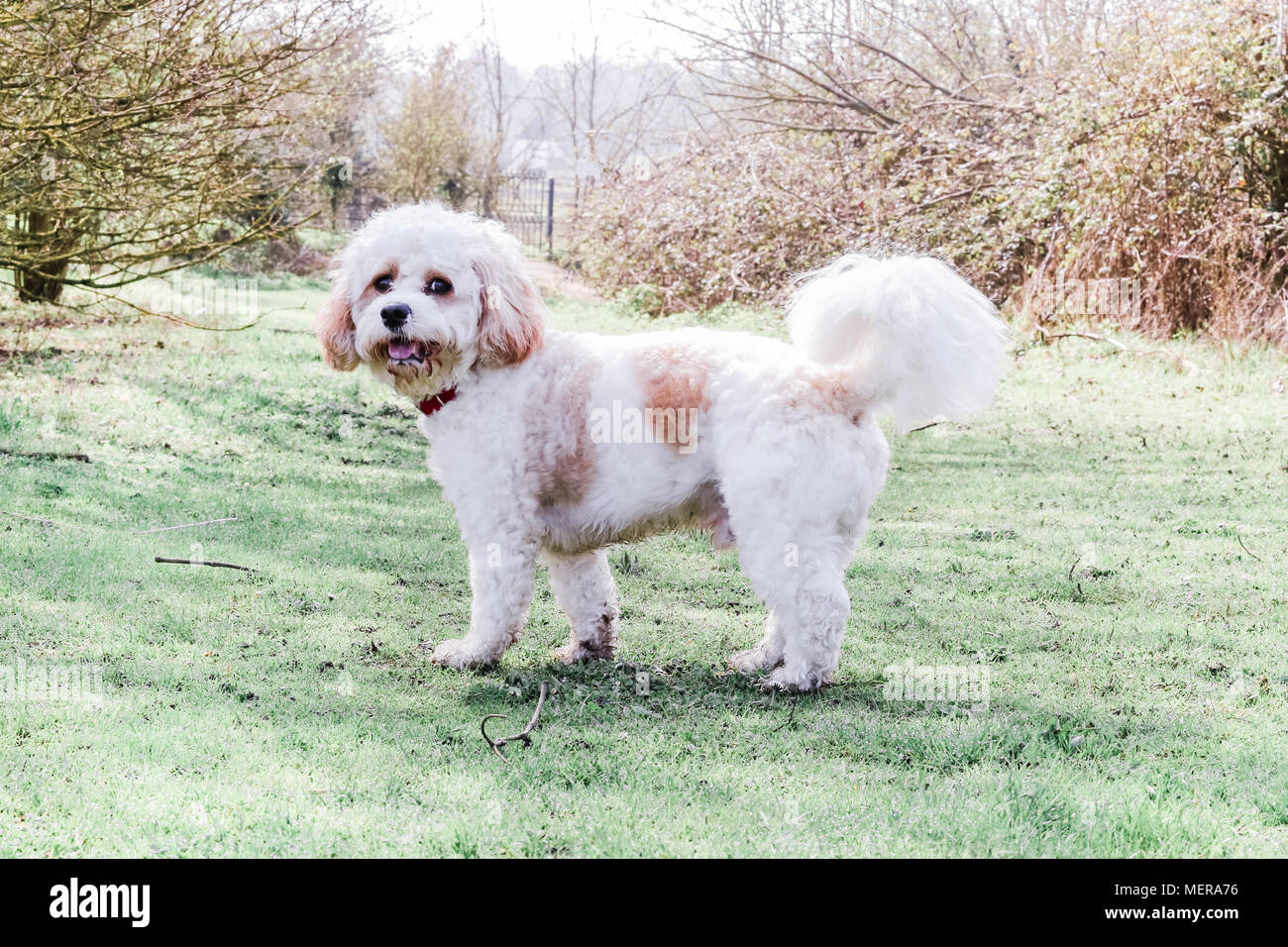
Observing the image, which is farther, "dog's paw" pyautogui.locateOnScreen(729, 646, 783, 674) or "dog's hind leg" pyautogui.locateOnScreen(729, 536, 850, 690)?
"dog's paw" pyautogui.locateOnScreen(729, 646, 783, 674)

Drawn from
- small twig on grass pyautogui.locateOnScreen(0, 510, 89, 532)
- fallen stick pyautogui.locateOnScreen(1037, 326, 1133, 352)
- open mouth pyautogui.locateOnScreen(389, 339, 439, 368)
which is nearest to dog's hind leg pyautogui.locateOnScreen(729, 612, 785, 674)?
open mouth pyautogui.locateOnScreen(389, 339, 439, 368)

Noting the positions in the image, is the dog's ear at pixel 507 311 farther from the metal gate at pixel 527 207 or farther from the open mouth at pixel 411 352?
the metal gate at pixel 527 207

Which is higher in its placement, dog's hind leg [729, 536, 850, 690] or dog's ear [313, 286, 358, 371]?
dog's ear [313, 286, 358, 371]

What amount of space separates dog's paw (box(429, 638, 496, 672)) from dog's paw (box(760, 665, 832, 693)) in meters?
1.00

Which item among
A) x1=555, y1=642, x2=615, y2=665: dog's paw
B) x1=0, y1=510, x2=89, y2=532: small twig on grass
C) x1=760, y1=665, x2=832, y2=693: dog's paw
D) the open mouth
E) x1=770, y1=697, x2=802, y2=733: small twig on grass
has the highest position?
the open mouth

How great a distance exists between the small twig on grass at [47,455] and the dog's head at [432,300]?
→ 3.76 m

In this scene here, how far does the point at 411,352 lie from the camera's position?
416 cm

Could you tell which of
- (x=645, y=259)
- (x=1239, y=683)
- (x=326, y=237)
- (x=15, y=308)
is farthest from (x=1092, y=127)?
(x=326, y=237)

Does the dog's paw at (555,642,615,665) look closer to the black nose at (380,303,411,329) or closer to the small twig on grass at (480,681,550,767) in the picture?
the small twig on grass at (480,681,550,767)
